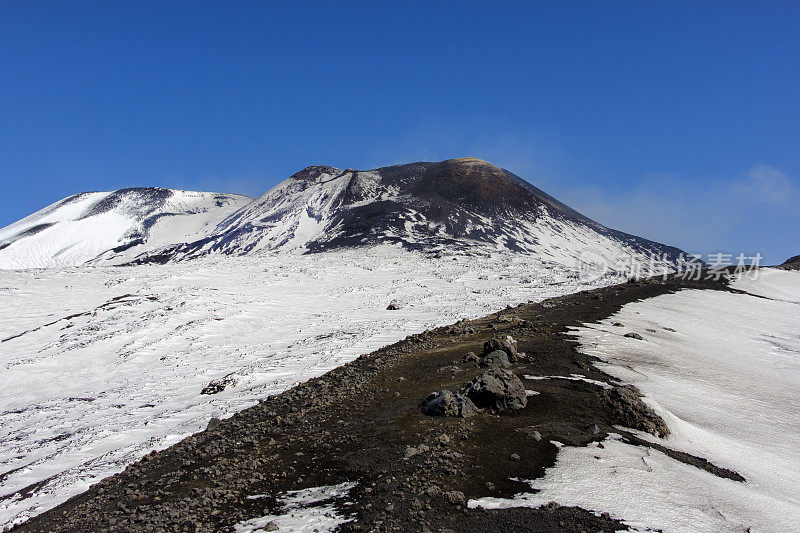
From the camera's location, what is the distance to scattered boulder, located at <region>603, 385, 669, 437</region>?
11.9 metres

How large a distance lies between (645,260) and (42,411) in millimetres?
98842

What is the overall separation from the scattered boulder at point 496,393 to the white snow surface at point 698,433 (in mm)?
2503

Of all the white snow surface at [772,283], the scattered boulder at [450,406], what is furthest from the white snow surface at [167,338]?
the white snow surface at [772,283]

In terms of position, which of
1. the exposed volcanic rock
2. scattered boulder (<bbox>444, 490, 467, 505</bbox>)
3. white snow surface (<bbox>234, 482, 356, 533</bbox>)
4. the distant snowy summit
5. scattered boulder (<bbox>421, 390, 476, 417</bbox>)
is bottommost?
white snow surface (<bbox>234, 482, 356, 533</bbox>)

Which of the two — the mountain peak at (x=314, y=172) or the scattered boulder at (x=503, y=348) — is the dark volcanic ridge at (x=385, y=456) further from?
the mountain peak at (x=314, y=172)

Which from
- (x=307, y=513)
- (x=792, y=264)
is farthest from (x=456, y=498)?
(x=792, y=264)

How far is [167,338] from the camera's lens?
3130 centimetres

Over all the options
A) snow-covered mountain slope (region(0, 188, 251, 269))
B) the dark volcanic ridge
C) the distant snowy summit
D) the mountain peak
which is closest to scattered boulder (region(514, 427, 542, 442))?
the dark volcanic ridge

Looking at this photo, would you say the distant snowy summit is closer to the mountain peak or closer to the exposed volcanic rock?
the mountain peak

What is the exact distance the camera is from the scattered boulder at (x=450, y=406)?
12312 mm

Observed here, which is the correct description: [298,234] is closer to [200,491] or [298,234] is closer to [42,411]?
[42,411]

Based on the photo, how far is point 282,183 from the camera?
13438cm

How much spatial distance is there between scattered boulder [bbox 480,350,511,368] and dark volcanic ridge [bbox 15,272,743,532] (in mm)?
69

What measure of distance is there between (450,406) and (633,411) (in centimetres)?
452
